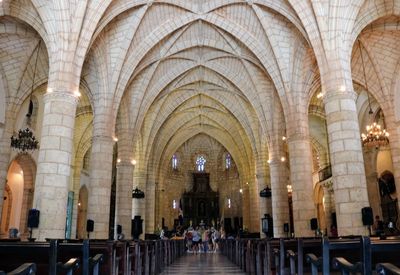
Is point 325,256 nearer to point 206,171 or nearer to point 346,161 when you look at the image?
point 346,161

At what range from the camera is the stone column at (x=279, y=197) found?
1880 cm

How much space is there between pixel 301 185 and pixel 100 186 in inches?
339

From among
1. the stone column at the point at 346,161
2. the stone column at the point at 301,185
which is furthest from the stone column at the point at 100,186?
the stone column at the point at 346,161

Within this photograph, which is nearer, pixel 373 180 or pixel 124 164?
pixel 124 164

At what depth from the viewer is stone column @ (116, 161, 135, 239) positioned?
1859 cm

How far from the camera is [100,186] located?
596 inches

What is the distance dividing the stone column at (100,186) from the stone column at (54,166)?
431 cm

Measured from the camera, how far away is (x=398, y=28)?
14523 millimetres

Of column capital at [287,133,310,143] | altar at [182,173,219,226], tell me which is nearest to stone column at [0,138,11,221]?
column capital at [287,133,310,143]

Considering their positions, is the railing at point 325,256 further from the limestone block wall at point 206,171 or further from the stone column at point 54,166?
the limestone block wall at point 206,171

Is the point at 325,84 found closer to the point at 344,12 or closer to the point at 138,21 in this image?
the point at 344,12

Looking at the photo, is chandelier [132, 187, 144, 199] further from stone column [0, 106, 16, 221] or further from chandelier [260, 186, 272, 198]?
stone column [0, 106, 16, 221]

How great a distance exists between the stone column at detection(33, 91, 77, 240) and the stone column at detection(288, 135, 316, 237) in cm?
936

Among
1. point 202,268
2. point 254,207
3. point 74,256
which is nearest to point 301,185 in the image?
point 202,268
